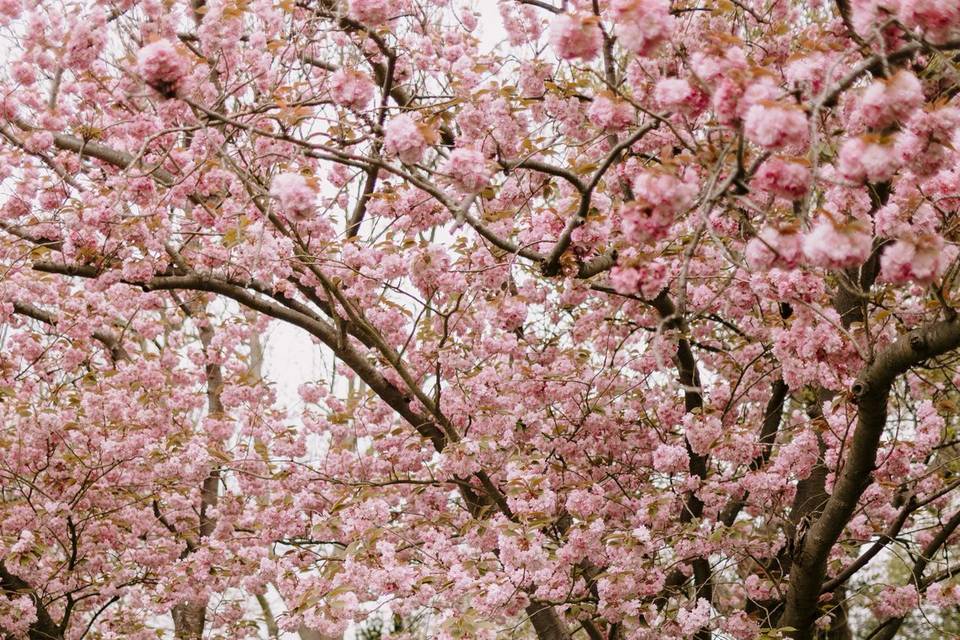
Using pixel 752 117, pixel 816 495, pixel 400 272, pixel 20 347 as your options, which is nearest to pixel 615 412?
pixel 816 495

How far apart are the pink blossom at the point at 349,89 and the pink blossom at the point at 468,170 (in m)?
0.54

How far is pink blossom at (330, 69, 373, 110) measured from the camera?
11.3 feet

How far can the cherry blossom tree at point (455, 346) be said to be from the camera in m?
4.02

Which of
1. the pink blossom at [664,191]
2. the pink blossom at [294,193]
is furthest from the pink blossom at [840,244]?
the pink blossom at [294,193]

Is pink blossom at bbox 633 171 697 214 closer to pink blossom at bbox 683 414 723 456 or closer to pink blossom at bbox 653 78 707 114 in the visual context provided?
pink blossom at bbox 653 78 707 114

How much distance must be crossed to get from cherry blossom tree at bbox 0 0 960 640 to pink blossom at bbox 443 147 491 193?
1cm

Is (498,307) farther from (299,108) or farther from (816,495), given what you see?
(816,495)

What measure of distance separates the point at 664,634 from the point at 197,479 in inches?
Result: 124

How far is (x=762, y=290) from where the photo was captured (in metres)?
4.23

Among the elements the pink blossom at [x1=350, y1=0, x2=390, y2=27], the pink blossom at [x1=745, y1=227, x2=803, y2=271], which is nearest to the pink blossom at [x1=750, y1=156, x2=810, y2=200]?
the pink blossom at [x1=745, y1=227, x2=803, y2=271]

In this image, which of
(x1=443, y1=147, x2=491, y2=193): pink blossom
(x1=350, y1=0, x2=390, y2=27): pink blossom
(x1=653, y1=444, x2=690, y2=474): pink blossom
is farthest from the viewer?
(x1=653, y1=444, x2=690, y2=474): pink blossom

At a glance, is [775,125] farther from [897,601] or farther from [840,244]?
[897,601]

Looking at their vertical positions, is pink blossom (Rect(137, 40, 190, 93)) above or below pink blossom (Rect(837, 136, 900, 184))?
above

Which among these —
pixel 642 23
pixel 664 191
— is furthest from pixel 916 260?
pixel 642 23
